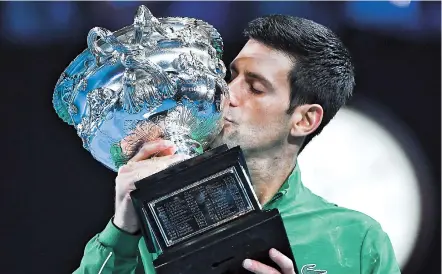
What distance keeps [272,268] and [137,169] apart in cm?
28

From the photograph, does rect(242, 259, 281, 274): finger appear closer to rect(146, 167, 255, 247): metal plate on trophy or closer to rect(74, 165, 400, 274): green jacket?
rect(146, 167, 255, 247): metal plate on trophy

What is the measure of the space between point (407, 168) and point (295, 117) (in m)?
0.65

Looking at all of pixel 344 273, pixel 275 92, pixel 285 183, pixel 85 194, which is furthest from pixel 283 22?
pixel 85 194

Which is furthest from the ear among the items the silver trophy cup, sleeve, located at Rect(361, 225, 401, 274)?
the silver trophy cup

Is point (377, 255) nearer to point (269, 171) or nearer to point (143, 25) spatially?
point (269, 171)

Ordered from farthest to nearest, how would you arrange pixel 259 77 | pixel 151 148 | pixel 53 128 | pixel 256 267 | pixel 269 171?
pixel 53 128
pixel 269 171
pixel 259 77
pixel 151 148
pixel 256 267

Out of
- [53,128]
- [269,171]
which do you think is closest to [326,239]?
[269,171]

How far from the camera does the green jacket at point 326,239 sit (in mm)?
1932

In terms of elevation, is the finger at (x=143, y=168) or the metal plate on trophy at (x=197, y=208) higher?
the finger at (x=143, y=168)

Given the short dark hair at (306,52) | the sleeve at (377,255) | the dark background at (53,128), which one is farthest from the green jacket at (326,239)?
the dark background at (53,128)

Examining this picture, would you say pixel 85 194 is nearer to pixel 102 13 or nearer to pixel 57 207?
pixel 57 207

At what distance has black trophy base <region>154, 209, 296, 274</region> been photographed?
4.77ft

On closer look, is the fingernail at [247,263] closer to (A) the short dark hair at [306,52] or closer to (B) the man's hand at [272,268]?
(B) the man's hand at [272,268]

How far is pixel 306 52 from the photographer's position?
2002mm
